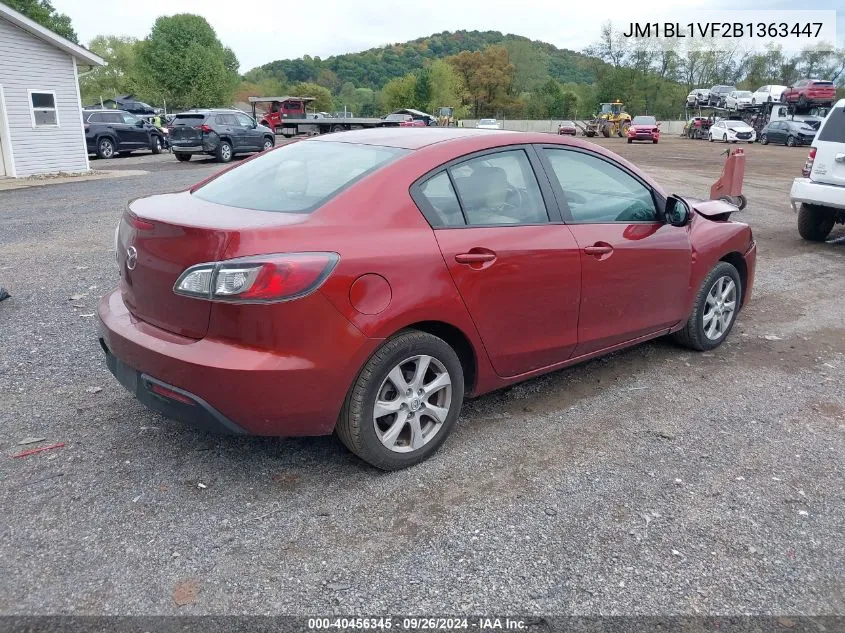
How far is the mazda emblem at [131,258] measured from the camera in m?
3.27

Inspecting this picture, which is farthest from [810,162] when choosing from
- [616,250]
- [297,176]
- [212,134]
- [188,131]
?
[188,131]

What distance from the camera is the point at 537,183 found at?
12.8 feet

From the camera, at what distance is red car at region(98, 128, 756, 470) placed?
2926 mm

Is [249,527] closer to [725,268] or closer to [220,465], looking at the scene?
[220,465]

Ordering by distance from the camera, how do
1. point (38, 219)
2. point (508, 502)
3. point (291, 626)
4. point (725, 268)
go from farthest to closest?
point (38, 219)
point (725, 268)
point (508, 502)
point (291, 626)

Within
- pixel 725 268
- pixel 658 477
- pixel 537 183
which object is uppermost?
pixel 537 183

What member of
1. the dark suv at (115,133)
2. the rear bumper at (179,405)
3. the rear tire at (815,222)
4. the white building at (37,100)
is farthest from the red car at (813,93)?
the rear bumper at (179,405)

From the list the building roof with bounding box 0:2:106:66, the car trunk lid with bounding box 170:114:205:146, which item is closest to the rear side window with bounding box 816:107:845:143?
the building roof with bounding box 0:2:106:66

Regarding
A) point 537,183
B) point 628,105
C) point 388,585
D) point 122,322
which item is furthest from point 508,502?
point 628,105

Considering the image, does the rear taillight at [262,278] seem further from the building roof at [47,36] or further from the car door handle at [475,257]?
the building roof at [47,36]

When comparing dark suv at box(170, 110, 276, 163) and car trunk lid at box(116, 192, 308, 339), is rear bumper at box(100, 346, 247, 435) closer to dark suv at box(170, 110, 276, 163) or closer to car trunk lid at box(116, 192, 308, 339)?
car trunk lid at box(116, 192, 308, 339)

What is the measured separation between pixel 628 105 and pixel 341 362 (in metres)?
78.4

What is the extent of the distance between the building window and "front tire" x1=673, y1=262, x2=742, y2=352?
18228 millimetres

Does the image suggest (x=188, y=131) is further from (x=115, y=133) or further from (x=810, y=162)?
(x=810, y=162)
